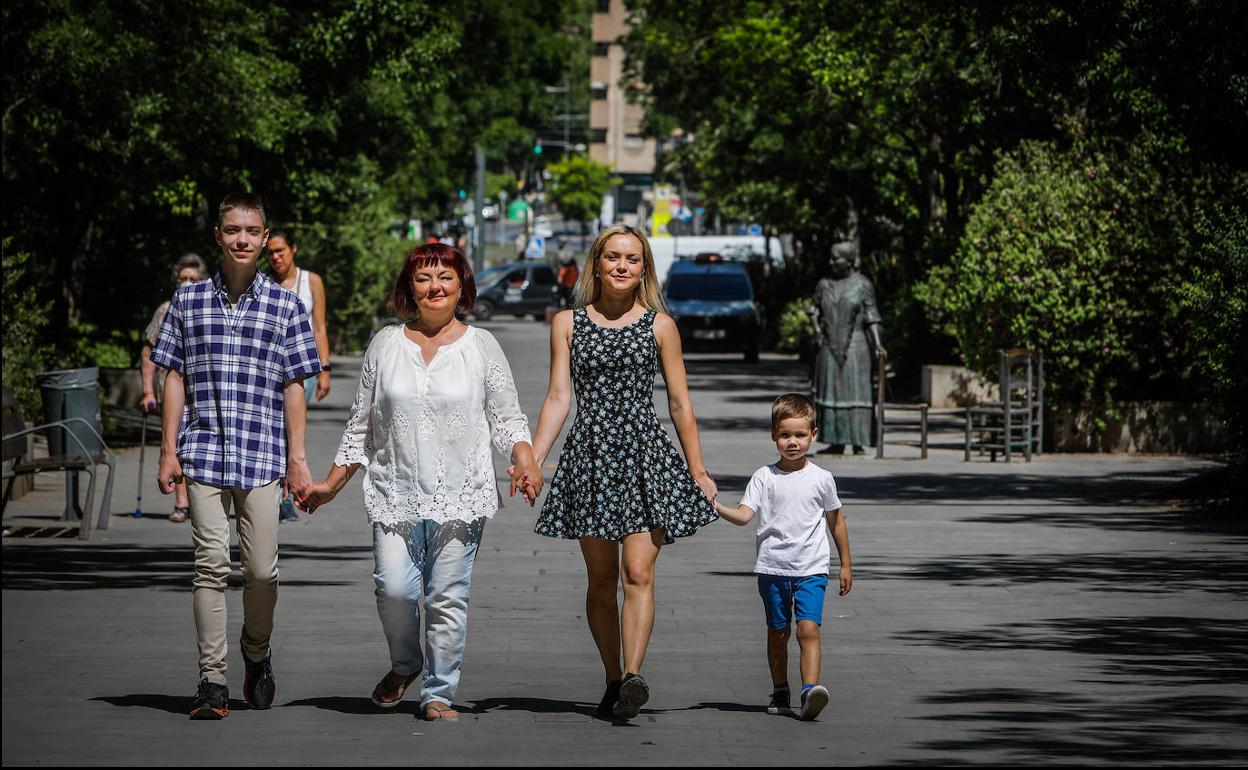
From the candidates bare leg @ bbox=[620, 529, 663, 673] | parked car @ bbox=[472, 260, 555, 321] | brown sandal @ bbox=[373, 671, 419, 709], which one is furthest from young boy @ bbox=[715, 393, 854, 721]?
parked car @ bbox=[472, 260, 555, 321]

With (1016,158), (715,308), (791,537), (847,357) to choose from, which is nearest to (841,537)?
(791,537)

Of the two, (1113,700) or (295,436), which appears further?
(1113,700)

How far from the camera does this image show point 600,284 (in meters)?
7.47

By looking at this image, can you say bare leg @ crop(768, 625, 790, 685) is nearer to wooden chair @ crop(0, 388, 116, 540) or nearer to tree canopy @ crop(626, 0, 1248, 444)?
wooden chair @ crop(0, 388, 116, 540)

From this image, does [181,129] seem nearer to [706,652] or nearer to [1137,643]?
[706,652]

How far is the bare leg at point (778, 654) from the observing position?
23.9 feet

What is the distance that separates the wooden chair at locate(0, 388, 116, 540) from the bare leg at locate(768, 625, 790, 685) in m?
5.91

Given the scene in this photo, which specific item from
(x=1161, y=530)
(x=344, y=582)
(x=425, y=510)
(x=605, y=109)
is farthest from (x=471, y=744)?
(x=605, y=109)

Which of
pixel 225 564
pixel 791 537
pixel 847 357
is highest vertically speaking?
pixel 847 357

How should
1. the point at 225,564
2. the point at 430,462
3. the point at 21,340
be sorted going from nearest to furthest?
the point at 430,462
the point at 225,564
the point at 21,340

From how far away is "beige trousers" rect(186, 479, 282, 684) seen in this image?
23.3 feet

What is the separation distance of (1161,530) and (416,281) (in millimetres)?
7474

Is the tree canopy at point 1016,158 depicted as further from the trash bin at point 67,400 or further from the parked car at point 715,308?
the trash bin at point 67,400

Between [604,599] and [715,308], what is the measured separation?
1307 inches
